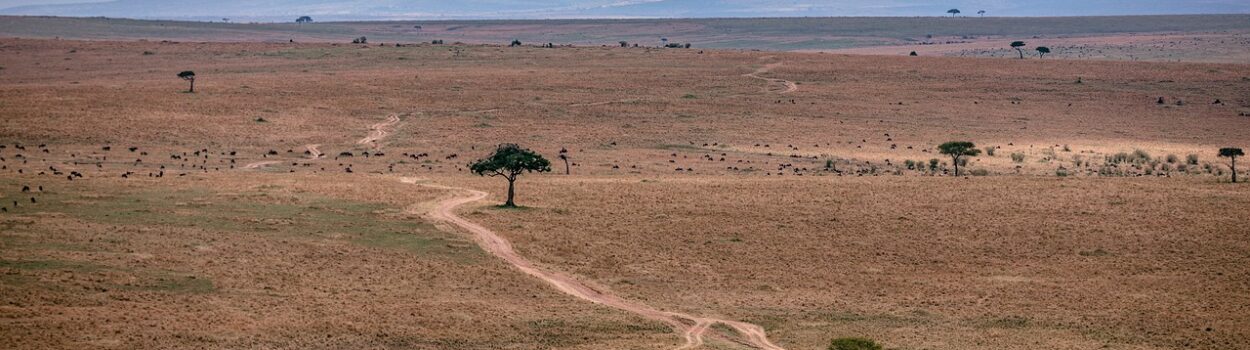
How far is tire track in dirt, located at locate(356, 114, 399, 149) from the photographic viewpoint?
75688 mm

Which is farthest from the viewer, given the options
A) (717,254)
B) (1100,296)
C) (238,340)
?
(717,254)

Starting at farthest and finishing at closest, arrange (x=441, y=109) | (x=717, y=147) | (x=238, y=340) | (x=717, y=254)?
(x=441, y=109), (x=717, y=147), (x=717, y=254), (x=238, y=340)

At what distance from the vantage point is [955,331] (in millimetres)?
33500

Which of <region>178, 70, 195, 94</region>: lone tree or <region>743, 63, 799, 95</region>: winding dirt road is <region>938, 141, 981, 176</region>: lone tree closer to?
<region>743, 63, 799, 95</region>: winding dirt road

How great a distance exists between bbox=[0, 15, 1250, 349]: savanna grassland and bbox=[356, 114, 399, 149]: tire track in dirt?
44 cm

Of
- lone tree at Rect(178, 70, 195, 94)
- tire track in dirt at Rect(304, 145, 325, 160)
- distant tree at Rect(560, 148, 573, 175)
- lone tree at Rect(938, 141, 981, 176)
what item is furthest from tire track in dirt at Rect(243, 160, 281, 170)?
lone tree at Rect(938, 141, 981, 176)

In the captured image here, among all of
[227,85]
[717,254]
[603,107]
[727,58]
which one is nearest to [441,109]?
[603,107]

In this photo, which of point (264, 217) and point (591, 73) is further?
point (591, 73)

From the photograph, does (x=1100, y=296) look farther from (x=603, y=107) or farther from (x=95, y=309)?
(x=603, y=107)

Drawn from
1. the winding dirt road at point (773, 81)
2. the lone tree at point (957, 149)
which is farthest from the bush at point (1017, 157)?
the winding dirt road at point (773, 81)

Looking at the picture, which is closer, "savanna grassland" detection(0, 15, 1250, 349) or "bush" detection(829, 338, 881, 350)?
"bush" detection(829, 338, 881, 350)

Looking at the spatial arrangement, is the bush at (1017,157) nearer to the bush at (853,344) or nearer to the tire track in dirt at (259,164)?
the tire track in dirt at (259,164)

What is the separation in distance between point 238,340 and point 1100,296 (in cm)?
2226

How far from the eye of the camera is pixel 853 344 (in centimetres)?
3033
